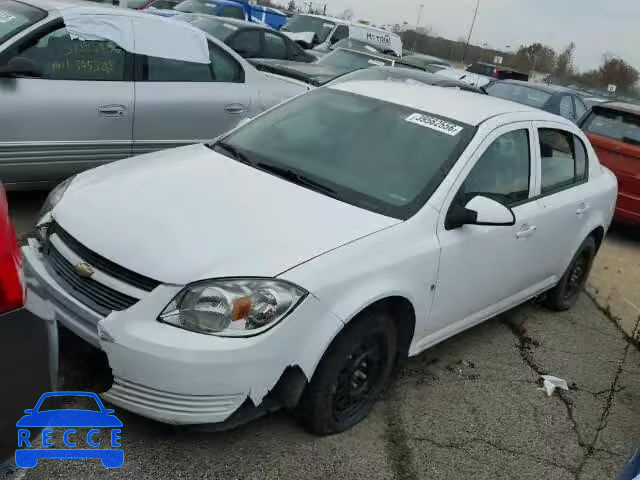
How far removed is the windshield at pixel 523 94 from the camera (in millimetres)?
12551

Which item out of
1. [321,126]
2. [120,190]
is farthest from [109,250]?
[321,126]

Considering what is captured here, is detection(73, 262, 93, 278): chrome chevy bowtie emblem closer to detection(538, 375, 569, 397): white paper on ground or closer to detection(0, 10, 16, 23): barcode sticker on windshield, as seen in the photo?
detection(538, 375, 569, 397): white paper on ground

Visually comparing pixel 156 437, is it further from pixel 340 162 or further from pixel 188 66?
pixel 188 66

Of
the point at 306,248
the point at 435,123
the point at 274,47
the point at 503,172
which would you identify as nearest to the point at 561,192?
the point at 503,172

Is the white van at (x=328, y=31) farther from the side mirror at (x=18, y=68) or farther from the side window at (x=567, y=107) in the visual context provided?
the side mirror at (x=18, y=68)

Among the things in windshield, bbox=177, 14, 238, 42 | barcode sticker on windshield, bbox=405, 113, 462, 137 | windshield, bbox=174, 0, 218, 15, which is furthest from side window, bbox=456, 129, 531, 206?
windshield, bbox=174, 0, 218, 15

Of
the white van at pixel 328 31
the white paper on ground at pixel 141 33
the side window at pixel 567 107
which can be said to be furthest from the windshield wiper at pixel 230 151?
the white van at pixel 328 31

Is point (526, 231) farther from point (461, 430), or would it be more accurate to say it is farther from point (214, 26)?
point (214, 26)

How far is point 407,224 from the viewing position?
130 inches

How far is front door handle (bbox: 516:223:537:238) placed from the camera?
406 centimetres

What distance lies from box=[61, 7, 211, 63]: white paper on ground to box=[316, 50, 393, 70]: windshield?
16.8 ft

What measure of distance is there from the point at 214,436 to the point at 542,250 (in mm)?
2556

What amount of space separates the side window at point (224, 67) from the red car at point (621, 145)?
433cm

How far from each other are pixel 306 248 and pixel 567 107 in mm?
11381
